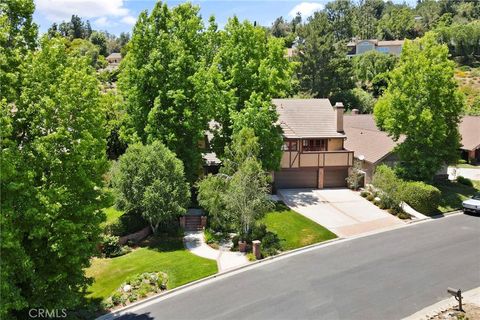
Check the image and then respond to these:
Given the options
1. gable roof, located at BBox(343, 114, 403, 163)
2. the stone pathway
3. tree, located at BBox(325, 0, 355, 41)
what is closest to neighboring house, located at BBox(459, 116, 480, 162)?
gable roof, located at BBox(343, 114, 403, 163)

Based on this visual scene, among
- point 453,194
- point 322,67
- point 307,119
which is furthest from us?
point 322,67

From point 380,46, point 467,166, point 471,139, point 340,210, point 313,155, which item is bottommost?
point 340,210

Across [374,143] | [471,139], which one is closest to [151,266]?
[374,143]

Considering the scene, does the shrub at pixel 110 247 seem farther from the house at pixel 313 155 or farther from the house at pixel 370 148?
the house at pixel 370 148

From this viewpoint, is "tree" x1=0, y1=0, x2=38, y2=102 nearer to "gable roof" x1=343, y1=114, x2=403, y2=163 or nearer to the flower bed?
the flower bed

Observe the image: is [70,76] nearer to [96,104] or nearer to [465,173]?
[96,104]

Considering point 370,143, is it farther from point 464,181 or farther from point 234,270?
point 234,270

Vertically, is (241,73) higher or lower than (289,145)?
higher

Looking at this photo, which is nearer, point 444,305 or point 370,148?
point 444,305
